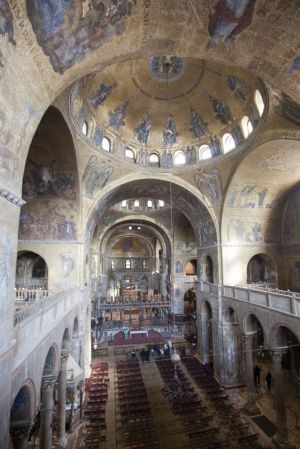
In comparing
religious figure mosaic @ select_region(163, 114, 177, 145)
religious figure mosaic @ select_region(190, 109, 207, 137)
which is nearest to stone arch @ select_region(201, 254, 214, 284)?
religious figure mosaic @ select_region(163, 114, 177, 145)

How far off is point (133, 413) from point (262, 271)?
13856 millimetres

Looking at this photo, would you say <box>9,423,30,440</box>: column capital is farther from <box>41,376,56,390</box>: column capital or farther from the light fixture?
the light fixture

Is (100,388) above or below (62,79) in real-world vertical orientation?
below

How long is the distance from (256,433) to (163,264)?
23.9 m

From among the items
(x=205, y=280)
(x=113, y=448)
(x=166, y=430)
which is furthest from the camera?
(x=205, y=280)

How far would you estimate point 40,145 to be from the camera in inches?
489

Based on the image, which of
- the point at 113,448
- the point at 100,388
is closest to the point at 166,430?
the point at 113,448

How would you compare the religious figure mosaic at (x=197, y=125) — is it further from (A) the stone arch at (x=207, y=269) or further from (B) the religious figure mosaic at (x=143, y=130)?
(A) the stone arch at (x=207, y=269)

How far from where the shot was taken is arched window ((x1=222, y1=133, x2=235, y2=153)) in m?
16.7

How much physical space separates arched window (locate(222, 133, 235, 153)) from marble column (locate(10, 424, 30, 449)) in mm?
16627

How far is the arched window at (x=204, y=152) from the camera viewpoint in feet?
59.3

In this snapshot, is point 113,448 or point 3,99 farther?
point 113,448

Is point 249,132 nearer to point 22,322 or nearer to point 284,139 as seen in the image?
point 284,139

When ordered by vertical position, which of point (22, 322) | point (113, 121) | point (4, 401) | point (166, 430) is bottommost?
point (166, 430)
